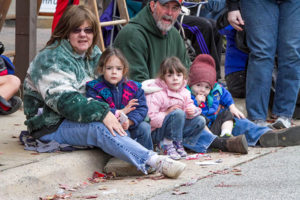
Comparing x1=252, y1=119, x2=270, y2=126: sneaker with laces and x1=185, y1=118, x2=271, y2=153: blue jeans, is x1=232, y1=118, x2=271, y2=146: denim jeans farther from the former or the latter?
x1=252, y1=119, x2=270, y2=126: sneaker with laces

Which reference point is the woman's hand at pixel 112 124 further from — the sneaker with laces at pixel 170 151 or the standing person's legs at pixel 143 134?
the sneaker with laces at pixel 170 151

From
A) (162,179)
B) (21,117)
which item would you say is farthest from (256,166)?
(21,117)

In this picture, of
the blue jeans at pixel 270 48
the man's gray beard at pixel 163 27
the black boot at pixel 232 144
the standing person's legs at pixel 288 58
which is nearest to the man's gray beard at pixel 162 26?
the man's gray beard at pixel 163 27

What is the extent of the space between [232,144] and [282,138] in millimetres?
543

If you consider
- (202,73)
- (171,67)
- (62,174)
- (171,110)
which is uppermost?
(171,67)

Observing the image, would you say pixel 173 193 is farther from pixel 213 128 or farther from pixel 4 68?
pixel 4 68

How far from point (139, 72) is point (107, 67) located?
0.77 metres

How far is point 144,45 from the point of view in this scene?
19.4ft

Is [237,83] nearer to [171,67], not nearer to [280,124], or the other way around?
[280,124]

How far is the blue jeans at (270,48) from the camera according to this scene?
6.40m

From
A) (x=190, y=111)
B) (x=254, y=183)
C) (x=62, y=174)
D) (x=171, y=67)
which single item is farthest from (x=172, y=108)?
(x=62, y=174)

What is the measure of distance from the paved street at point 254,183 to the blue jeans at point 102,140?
42 cm

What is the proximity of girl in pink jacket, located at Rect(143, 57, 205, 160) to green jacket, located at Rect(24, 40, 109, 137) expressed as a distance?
1.93 ft

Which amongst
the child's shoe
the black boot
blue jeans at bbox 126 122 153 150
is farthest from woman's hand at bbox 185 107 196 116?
blue jeans at bbox 126 122 153 150
